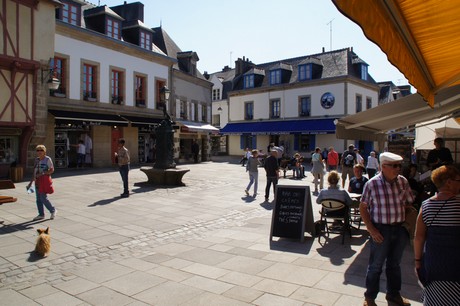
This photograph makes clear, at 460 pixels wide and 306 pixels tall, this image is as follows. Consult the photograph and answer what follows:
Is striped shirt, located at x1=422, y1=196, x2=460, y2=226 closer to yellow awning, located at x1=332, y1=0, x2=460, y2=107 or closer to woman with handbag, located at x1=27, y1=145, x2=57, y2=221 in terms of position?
yellow awning, located at x1=332, y1=0, x2=460, y2=107

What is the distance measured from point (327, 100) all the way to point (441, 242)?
3150 cm

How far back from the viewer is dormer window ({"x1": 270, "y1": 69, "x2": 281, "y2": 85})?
3699 cm

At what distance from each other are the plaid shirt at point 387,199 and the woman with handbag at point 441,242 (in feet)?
2.37

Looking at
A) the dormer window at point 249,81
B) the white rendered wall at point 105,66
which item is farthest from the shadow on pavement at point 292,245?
the dormer window at point 249,81

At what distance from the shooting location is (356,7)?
6.72 feet

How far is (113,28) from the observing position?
23203 millimetres

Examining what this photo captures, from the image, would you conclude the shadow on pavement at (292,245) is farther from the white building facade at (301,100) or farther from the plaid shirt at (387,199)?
the white building facade at (301,100)

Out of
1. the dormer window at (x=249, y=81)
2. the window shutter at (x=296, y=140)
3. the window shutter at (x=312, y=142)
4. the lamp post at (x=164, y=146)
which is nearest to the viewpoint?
the lamp post at (x=164, y=146)

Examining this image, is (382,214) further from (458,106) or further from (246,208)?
(246,208)

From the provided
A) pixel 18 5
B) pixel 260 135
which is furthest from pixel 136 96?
pixel 260 135

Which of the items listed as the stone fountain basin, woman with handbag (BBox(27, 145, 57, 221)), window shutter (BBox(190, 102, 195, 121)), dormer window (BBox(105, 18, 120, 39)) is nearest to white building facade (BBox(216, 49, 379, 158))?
window shutter (BBox(190, 102, 195, 121))

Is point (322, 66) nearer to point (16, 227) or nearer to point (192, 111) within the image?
point (192, 111)

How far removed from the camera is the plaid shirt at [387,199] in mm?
3932

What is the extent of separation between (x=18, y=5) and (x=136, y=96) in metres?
10.6
